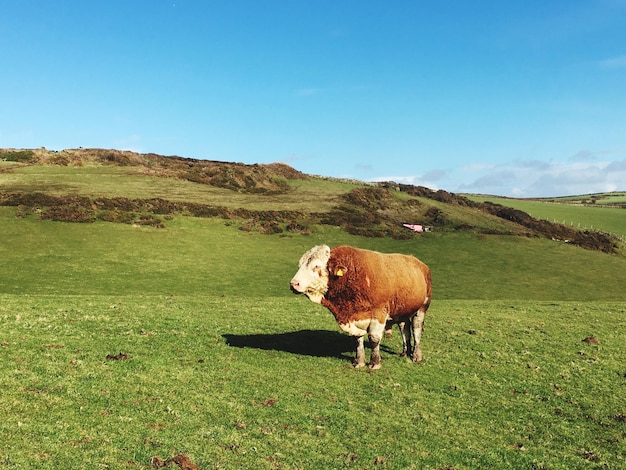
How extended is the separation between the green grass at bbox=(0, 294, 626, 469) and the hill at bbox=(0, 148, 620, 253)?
132ft

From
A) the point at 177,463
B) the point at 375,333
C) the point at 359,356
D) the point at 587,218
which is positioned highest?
the point at 587,218

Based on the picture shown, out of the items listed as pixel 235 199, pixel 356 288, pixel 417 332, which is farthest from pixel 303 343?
pixel 235 199

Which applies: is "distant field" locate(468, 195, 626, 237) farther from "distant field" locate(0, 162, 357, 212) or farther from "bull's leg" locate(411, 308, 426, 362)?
"bull's leg" locate(411, 308, 426, 362)

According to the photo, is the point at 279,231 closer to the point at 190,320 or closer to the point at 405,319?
the point at 190,320

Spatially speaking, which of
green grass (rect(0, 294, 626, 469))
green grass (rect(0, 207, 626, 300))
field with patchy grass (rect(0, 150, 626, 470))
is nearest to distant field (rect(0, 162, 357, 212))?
green grass (rect(0, 207, 626, 300))

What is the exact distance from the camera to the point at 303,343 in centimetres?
1748

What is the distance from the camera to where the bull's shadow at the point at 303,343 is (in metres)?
16.2

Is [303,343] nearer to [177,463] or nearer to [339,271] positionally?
[339,271]

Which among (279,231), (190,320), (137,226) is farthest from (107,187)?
(190,320)

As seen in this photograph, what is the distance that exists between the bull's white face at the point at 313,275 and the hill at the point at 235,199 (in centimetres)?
4419

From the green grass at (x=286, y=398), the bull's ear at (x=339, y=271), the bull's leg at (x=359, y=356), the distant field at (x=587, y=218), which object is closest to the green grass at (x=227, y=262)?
the green grass at (x=286, y=398)

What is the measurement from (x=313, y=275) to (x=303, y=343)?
489 centimetres

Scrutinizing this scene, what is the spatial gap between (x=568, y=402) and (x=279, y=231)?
49185 mm

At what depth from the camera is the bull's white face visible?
1354 cm
